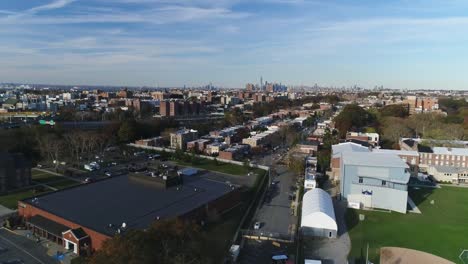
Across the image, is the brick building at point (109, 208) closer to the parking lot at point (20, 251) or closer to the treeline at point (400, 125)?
the parking lot at point (20, 251)

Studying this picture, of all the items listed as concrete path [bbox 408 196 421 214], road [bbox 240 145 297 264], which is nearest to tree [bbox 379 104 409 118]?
road [bbox 240 145 297 264]

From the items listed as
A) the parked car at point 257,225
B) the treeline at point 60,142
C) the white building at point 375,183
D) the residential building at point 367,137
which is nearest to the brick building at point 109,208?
the parked car at point 257,225

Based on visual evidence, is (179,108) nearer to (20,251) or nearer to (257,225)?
(257,225)

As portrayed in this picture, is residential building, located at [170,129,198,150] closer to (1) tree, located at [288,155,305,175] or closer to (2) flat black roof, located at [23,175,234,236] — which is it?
(1) tree, located at [288,155,305,175]

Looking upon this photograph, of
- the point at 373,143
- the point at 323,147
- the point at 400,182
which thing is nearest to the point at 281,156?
the point at 323,147

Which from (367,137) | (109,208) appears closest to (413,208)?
(109,208)
